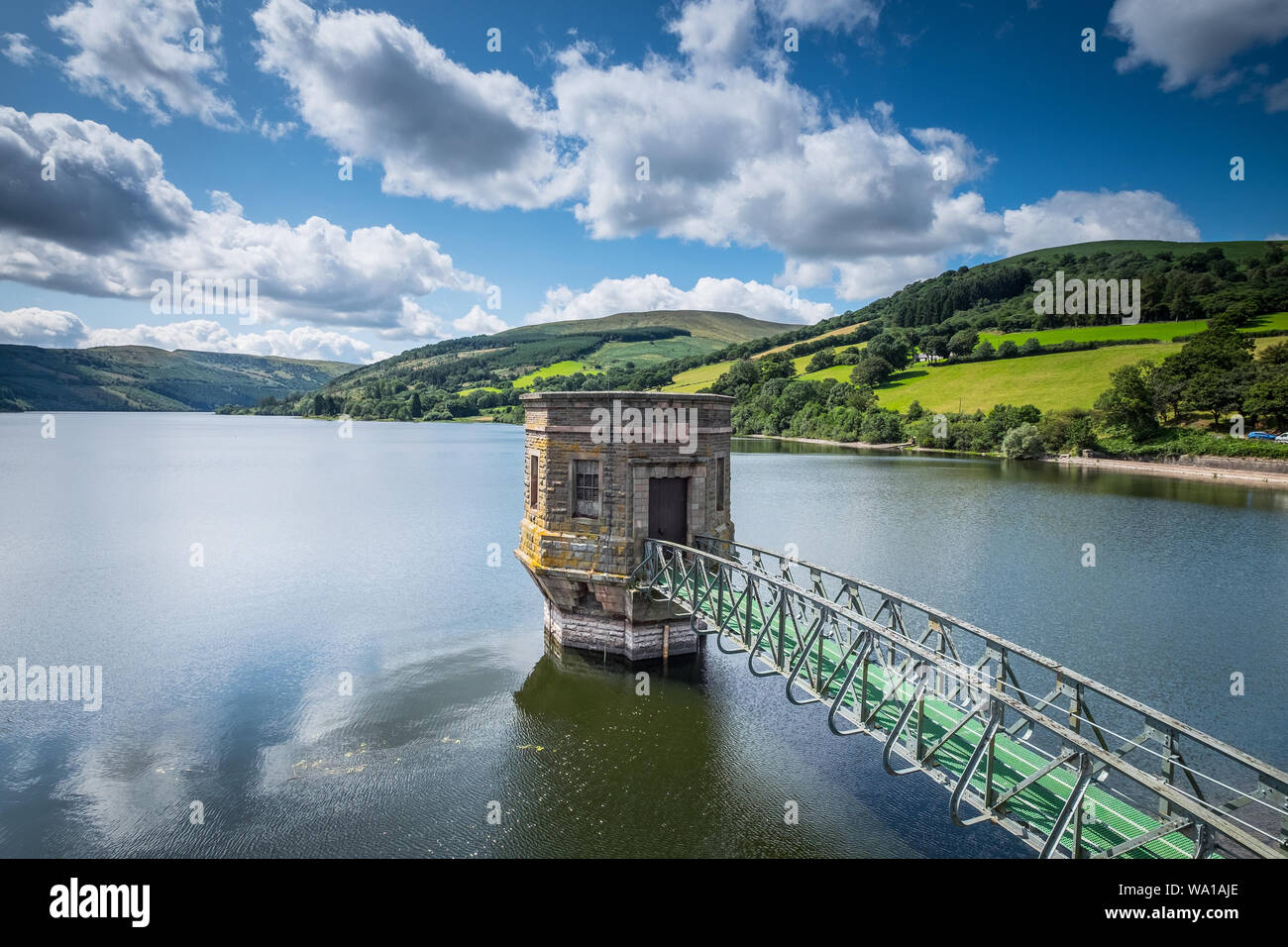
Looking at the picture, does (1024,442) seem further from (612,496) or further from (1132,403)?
(612,496)

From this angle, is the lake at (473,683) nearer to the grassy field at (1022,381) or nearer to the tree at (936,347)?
the grassy field at (1022,381)

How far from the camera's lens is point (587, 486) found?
2075 centimetres

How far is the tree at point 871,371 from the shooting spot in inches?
4808

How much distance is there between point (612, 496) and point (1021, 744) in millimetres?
12314

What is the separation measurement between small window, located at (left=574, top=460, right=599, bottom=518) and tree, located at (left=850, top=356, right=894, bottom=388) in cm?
11109

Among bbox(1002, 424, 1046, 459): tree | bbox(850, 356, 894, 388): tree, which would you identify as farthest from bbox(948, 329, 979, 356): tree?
bbox(1002, 424, 1046, 459): tree

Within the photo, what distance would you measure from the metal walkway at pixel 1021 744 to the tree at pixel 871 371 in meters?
109

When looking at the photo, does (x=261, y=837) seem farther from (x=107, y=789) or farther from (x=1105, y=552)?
(x=1105, y=552)

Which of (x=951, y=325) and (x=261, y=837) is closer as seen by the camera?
(x=261, y=837)

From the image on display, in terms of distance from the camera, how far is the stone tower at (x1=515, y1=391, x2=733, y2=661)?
20.2 meters

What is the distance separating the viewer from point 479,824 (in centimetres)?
1355

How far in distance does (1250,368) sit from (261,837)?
315 feet

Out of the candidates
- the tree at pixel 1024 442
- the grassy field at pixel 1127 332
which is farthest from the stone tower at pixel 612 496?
the grassy field at pixel 1127 332

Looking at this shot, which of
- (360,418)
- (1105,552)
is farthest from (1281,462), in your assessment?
(360,418)
